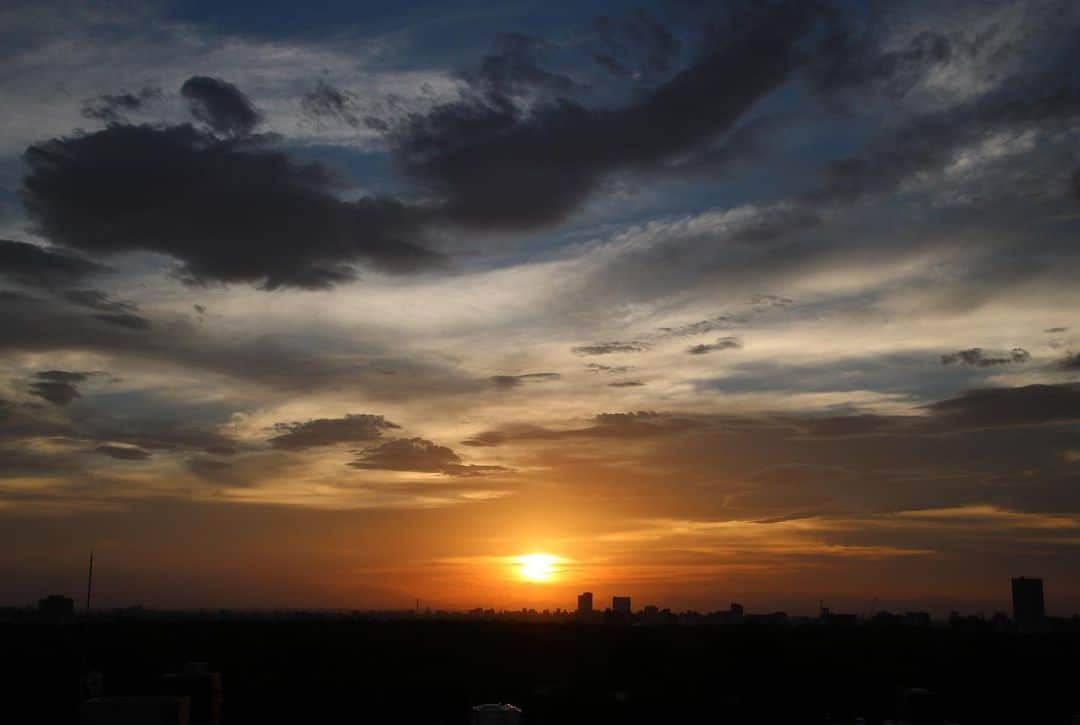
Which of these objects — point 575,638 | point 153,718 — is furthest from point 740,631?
point 153,718

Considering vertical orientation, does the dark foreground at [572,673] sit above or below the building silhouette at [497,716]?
below

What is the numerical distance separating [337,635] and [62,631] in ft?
117

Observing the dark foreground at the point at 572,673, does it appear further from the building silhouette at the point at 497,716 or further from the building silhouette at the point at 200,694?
the building silhouette at the point at 497,716

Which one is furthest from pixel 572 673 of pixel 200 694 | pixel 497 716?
pixel 200 694

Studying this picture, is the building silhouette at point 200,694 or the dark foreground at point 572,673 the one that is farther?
the dark foreground at point 572,673

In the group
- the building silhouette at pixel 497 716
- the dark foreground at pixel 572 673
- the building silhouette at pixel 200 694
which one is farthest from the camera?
the dark foreground at pixel 572 673

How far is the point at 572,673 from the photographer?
289 ft

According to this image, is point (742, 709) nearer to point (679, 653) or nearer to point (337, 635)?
point (679, 653)

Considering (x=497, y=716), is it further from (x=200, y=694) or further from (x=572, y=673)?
(x=572, y=673)

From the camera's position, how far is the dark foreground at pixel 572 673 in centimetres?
6091

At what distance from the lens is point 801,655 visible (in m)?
98.5

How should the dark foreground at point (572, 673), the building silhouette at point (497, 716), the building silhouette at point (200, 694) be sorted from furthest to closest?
1. the dark foreground at point (572, 673)
2. the building silhouette at point (497, 716)
3. the building silhouette at point (200, 694)

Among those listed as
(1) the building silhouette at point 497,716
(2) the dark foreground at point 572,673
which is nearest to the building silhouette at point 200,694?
(1) the building silhouette at point 497,716

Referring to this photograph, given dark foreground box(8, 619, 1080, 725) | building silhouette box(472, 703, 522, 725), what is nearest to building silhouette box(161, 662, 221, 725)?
building silhouette box(472, 703, 522, 725)
